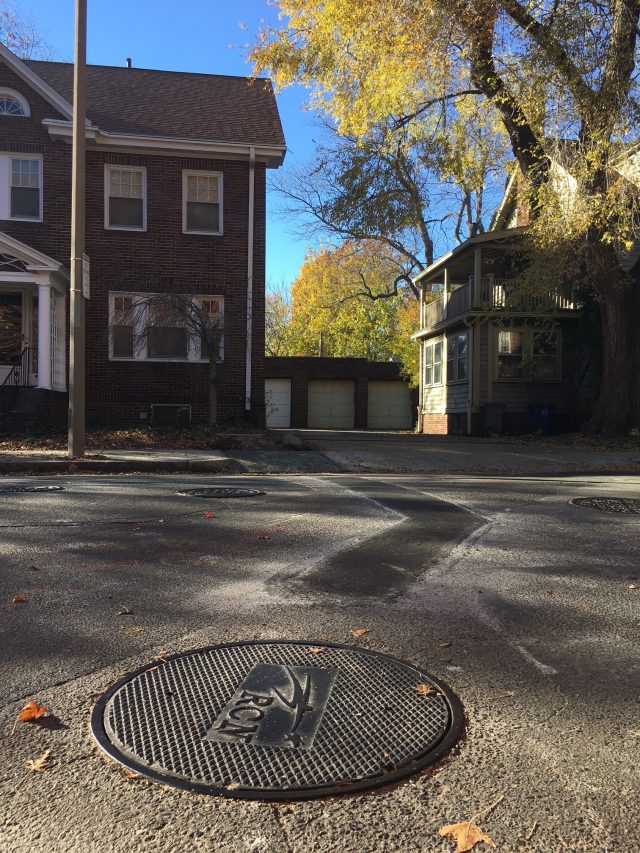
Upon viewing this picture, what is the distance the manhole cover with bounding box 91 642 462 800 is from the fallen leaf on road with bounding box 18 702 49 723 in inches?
8.1

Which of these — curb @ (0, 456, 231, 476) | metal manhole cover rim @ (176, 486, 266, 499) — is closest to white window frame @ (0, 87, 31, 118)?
curb @ (0, 456, 231, 476)

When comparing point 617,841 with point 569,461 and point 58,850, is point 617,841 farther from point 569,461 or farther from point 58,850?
point 569,461

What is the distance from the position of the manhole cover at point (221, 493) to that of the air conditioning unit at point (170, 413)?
962 centimetres

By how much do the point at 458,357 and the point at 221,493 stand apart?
54.6ft

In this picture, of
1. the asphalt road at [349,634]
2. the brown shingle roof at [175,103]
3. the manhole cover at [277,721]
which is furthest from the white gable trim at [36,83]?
the manhole cover at [277,721]

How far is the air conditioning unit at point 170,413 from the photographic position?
17984 millimetres

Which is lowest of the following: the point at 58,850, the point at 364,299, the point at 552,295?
the point at 58,850

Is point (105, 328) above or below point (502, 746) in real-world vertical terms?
above

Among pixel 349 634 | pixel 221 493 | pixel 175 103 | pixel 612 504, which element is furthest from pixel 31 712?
pixel 175 103

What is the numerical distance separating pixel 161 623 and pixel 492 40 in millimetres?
14930

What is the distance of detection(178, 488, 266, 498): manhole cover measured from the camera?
8060 mm

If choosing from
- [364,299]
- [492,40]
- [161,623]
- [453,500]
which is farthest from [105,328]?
[364,299]

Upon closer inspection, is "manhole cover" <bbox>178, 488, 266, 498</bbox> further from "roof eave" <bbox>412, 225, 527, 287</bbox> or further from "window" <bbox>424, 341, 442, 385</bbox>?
"window" <bbox>424, 341, 442, 385</bbox>

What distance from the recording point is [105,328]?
17.8 meters
